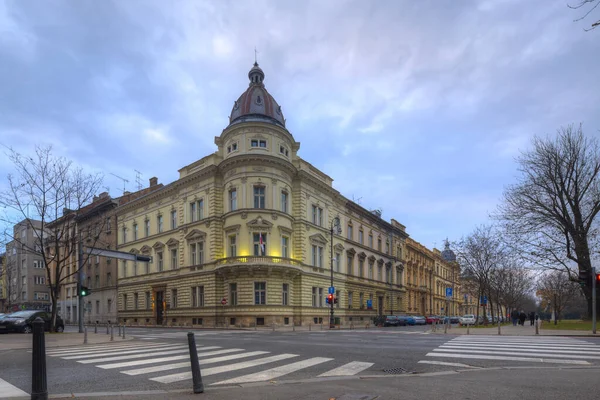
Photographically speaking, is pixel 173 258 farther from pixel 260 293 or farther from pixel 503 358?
pixel 503 358

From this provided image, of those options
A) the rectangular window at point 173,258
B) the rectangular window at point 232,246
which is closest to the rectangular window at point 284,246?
the rectangular window at point 232,246

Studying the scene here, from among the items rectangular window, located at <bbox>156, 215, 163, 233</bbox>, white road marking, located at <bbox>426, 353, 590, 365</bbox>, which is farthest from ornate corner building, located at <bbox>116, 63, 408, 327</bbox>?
white road marking, located at <bbox>426, 353, 590, 365</bbox>

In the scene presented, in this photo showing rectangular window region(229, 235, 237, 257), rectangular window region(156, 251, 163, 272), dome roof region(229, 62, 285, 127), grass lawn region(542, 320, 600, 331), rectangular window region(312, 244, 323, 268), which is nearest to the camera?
grass lawn region(542, 320, 600, 331)

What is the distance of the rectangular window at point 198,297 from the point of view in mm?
41019

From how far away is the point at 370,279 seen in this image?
183ft

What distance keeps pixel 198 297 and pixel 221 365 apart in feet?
107

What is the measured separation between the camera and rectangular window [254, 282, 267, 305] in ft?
122

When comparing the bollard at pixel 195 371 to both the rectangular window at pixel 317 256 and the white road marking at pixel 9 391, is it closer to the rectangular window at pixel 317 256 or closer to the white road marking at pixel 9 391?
the white road marking at pixel 9 391

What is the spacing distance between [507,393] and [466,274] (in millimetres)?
43547

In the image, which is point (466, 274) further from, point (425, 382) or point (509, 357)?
point (425, 382)

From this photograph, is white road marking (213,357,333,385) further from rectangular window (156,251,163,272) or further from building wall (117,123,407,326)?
rectangular window (156,251,163,272)

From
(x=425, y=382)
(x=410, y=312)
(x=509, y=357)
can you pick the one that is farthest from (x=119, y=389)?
(x=410, y=312)

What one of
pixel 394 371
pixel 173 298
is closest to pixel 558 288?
pixel 173 298

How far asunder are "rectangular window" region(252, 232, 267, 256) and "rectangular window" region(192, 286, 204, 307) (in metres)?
7.34
